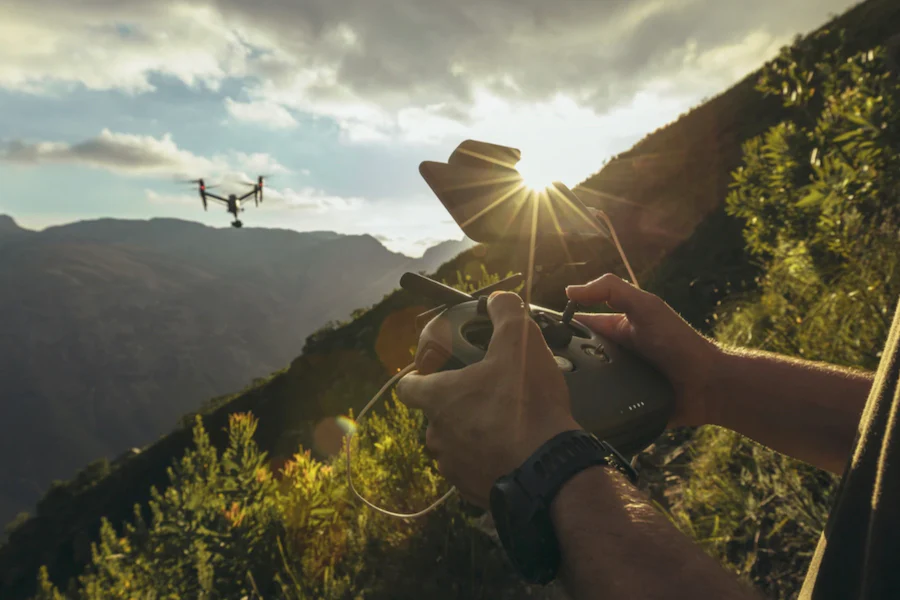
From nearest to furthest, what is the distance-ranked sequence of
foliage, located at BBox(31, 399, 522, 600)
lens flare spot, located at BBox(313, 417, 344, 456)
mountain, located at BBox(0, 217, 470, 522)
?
1. foliage, located at BBox(31, 399, 522, 600)
2. lens flare spot, located at BBox(313, 417, 344, 456)
3. mountain, located at BBox(0, 217, 470, 522)

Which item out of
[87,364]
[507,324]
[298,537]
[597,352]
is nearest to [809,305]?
[597,352]

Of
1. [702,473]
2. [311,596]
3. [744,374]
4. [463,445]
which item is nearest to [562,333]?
[463,445]

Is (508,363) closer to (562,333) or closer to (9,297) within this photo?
(562,333)

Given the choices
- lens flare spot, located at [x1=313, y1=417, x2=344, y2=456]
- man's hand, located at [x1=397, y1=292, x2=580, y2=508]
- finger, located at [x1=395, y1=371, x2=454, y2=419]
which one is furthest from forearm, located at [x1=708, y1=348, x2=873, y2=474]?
lens flare spot, located at [x1=313, y1=417, x2=344, y2=456]

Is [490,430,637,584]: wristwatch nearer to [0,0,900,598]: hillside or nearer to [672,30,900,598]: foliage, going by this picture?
[0,0,900,598]: hillside

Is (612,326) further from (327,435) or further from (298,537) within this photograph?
(327,435)

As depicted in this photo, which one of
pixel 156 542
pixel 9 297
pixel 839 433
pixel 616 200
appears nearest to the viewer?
pixel 839 433

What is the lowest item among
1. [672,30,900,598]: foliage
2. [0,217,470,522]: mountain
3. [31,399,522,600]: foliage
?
[0,217,470,522]: mountain
